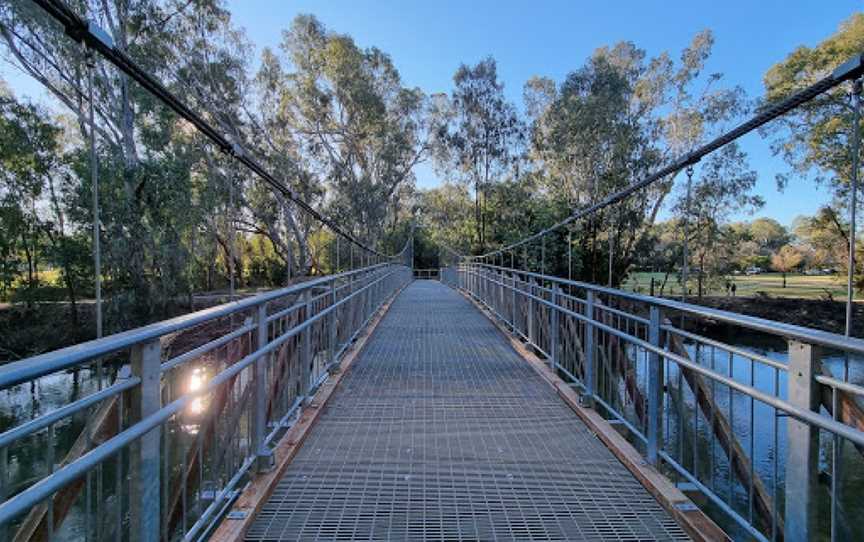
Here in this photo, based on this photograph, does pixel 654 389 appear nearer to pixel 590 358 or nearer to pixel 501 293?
pixel 590 358

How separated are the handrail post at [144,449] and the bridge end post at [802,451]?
1830mm

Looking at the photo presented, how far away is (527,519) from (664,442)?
95 centimetres

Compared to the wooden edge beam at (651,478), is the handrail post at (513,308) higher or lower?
higher

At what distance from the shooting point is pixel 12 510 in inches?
39.8

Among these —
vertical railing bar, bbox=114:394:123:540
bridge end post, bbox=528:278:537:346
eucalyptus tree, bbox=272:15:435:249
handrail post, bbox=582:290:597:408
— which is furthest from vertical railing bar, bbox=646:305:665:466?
eucalyptus tree, bbox=272:15:435:249

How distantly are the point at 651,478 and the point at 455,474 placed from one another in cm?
91

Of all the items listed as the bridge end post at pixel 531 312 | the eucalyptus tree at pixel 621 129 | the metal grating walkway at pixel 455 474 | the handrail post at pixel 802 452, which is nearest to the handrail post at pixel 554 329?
the metal grating walkway at pixel 455 474

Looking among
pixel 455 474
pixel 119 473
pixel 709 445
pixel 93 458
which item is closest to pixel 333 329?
pixel 455 474

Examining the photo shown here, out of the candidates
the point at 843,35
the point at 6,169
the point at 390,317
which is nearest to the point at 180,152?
the point at 6,169

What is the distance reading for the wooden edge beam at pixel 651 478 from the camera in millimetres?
2104

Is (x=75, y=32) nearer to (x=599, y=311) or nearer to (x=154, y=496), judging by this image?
(x=154, y=496)

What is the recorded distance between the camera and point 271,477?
2.54 m

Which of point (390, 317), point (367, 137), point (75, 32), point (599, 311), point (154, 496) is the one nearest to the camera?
point (154, 496)

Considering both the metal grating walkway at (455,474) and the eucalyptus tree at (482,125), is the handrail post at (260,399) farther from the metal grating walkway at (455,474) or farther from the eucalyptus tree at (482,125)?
the eucalyptus tree at (482,125)
